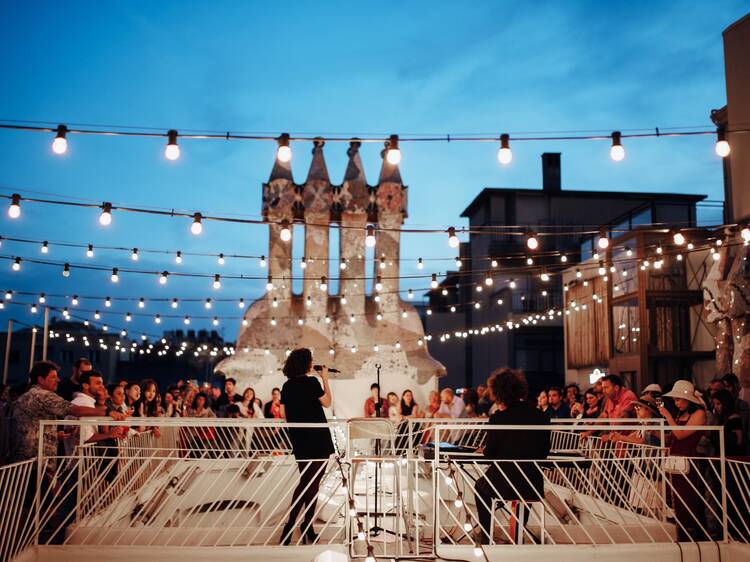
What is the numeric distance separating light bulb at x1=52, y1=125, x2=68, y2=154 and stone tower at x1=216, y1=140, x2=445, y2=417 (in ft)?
35.9

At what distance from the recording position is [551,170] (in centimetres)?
2931

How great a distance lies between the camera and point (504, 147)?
663cm

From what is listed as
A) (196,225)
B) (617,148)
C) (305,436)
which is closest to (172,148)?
(196,225)

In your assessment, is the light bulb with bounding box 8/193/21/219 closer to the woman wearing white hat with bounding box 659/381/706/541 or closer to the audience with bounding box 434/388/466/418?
the woman wearing white hat with bounding box 659/381/706/541

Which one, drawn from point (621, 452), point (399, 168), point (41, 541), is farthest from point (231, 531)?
point (399, 168)

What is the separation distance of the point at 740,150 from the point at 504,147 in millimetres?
7527

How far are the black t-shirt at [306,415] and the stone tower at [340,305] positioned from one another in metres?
10.9

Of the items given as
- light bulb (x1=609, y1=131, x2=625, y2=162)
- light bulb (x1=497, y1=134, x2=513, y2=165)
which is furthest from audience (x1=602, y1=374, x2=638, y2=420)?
light bulb (x1=497, y1=134, x2=513, y2=165)

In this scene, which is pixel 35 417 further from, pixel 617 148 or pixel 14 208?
pixel 617 148

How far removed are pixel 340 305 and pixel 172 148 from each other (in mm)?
11489

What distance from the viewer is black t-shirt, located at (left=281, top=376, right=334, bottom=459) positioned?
5.77 metres

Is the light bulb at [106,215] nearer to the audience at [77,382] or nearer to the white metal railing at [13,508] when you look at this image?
the audience at [77,382]

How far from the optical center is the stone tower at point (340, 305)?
1706 centimetres

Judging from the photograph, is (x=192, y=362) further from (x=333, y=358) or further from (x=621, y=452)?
(x=621, y=452)
